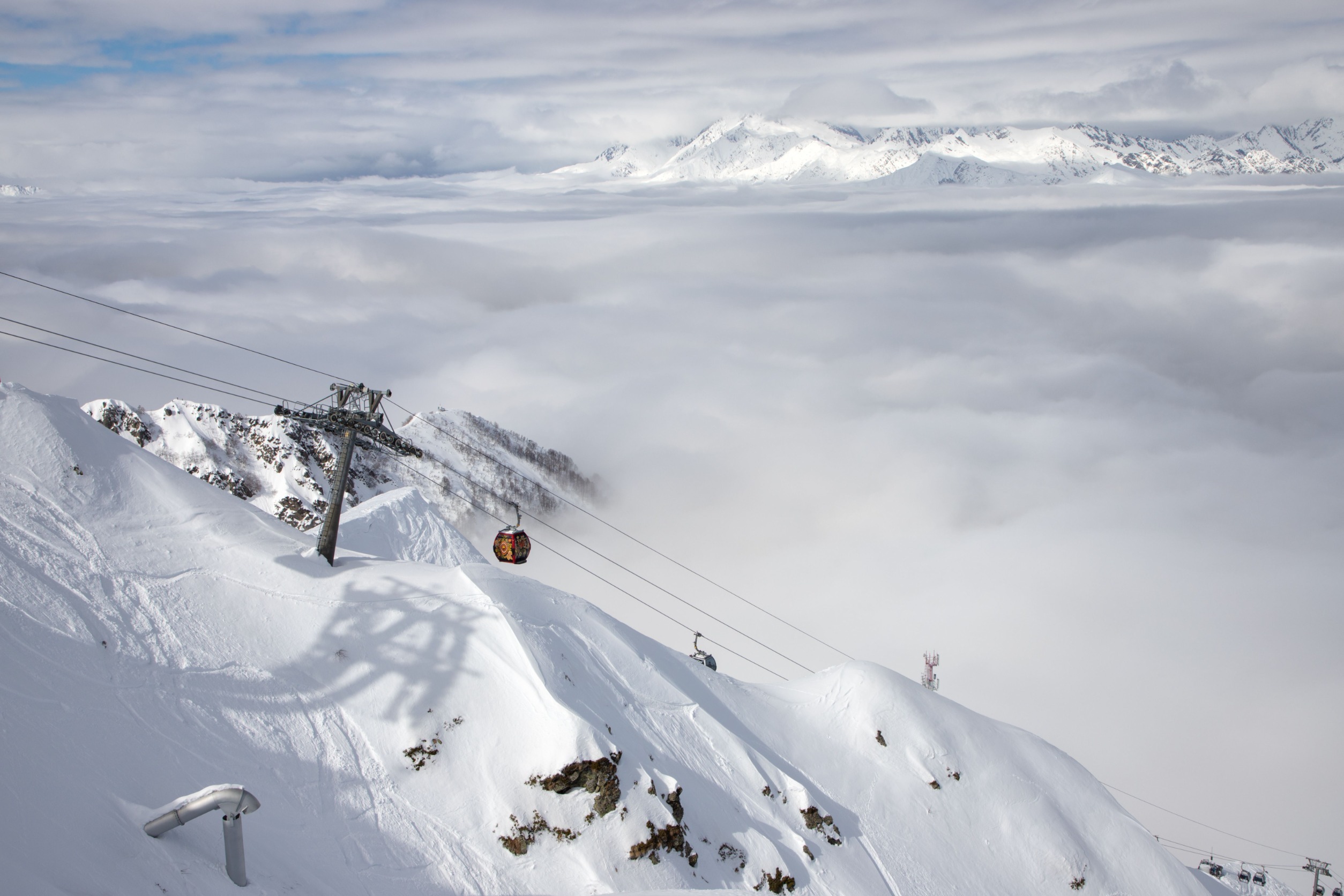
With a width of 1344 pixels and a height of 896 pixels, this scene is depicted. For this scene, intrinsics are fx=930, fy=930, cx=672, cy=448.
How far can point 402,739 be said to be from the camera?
2605cm

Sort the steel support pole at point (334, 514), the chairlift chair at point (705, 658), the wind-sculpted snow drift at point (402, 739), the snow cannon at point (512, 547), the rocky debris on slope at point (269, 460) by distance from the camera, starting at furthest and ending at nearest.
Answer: the rocky debris on slope at point (269, 460), the chairlift chair at point (705, 658), the snow cannon at point (512, 547), the steel support pole at point (334, 514), the wind-sculpted snow drift at point (402, 739)

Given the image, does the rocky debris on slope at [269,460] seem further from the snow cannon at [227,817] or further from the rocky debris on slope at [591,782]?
the snow cannon at [227,817]

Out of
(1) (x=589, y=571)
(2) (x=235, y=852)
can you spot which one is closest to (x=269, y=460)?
(1) (x=589, y=571)

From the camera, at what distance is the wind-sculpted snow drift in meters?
21.4

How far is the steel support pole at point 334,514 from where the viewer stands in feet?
99.7

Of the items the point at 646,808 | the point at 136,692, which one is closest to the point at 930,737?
the point at 646,808

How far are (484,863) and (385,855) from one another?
2.50m

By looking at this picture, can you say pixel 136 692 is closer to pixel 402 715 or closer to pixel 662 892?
pixel 402 715

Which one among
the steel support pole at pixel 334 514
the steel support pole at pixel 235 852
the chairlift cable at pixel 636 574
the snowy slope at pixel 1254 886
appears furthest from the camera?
the chairlift cable at pixel 636 574

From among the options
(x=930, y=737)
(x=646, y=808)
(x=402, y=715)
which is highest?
(x=402, y=715)

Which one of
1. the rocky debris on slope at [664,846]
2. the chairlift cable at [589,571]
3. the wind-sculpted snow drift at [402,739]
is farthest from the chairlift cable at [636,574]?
the rocky debris on slope at [664,846]

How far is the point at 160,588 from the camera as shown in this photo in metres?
26.9

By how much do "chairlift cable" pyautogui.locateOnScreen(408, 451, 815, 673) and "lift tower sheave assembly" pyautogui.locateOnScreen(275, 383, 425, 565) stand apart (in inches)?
4273

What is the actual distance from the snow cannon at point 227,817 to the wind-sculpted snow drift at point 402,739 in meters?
0.33
